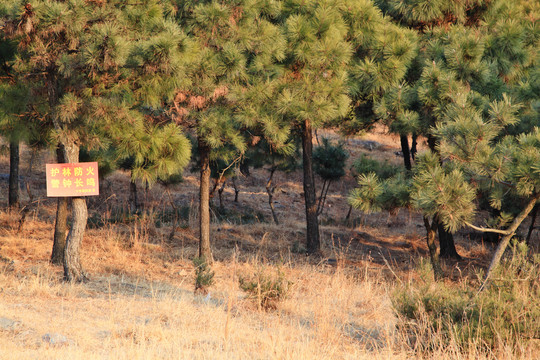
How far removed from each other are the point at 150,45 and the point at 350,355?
4176 millimetres

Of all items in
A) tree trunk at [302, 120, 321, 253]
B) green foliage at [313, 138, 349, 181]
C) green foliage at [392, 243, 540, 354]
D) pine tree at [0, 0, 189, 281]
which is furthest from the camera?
green foliage at [313, 138, 349, 181]

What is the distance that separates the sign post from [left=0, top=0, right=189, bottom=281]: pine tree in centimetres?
31

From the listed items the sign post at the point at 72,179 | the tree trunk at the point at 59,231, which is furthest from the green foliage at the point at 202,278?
the tree trunk at the point at 59,231

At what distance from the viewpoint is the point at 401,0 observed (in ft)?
36.9

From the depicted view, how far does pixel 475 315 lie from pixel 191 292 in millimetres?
Result: 4354

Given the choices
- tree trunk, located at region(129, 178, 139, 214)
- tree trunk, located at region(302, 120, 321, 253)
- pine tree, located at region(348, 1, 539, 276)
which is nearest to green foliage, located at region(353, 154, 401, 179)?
pine tree, located at region(348, 1, 539, 276)

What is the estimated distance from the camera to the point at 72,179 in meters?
7.71

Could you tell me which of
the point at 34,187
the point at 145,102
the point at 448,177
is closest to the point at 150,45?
the point at 145,102

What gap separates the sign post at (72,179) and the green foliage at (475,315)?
4.59 metres

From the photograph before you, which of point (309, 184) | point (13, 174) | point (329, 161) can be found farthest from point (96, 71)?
point (329, 161)

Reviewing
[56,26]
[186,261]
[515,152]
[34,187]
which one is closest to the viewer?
[515,152]

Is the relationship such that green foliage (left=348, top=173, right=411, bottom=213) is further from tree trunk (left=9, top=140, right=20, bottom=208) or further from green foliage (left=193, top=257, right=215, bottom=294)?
tree trunk (left=9, top=140, right=20, bottom=208)

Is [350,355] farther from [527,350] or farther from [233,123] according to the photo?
[233,123]

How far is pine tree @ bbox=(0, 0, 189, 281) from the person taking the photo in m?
6.73
